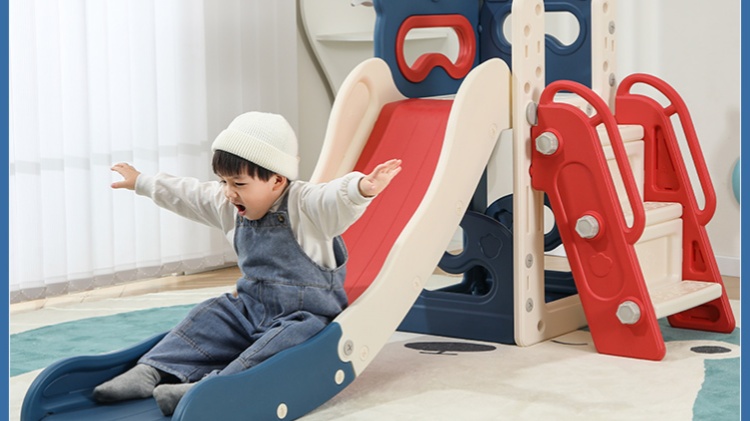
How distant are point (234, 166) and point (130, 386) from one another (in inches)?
16.3

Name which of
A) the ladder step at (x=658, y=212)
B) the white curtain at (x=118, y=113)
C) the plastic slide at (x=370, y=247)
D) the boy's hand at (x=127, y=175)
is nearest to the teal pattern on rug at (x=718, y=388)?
the ladder step at (x=658, y=212)

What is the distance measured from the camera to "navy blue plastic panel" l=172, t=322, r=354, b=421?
160 centimetres

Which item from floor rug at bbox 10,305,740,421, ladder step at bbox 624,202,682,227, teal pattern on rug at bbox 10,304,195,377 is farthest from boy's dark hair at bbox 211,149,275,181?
ladder step at bbox 624,202,682,227

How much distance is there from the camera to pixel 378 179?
1725mm

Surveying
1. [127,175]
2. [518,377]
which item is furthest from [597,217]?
[127,175]

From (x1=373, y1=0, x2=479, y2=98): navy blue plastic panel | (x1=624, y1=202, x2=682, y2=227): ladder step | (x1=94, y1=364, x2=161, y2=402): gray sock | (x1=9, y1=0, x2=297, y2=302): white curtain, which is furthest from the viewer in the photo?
(x1=9, y1=0, x2=297, y2=302): white curtain

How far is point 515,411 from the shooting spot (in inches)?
72.9

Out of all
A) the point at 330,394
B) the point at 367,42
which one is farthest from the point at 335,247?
the point at 367,42

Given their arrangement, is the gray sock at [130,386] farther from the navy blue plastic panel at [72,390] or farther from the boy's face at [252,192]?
the boy's face at [252,192]

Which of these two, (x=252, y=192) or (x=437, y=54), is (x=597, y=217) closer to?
Answer: (x=437, y=54)

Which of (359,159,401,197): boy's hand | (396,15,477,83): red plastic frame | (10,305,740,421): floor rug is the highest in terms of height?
(396,15,477,83): red plastic frame

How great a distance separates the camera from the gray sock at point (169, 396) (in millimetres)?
1644

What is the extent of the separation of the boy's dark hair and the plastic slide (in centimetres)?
30

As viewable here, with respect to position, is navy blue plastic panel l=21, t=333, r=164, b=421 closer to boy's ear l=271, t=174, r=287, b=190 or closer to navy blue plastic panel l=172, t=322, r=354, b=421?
navy blue plastic panel l=172, t=322, r=354, b=421
